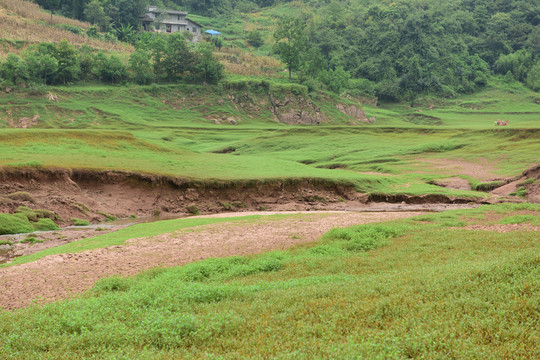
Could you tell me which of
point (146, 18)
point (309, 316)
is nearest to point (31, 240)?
point (309, 316)

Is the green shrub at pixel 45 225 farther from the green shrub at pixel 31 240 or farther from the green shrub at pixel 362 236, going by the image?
the green shrub at pixel 362 236

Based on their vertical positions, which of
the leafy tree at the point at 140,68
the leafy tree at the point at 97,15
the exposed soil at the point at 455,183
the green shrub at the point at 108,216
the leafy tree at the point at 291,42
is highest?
the leafy tree at the point at 97,15

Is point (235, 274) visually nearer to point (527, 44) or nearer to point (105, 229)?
point (105, 229)

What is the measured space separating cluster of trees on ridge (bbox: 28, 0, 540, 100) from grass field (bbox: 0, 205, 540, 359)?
87386 millimetres

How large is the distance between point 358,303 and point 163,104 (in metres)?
76.4

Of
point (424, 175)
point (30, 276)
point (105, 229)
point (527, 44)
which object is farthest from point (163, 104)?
point (527, 44)

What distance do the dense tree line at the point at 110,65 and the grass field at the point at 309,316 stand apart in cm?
6809

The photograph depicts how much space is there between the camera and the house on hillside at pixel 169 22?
130 metres

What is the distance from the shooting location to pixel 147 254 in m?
16.2

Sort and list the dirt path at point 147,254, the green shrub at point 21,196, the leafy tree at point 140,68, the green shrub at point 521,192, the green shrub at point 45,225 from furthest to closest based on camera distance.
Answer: the leafy tree at point 140,68
the green shrub at point 521,192
the green shrub at point 21,196
the green shrub at point 45,225
the dirt path at point 147,254

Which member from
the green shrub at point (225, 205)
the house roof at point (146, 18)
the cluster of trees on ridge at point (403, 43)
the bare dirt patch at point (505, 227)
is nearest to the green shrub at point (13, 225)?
the green shrub at point (225, 205)

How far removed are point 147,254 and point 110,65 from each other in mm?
71784

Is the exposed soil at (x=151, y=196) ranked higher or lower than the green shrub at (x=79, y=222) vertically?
higher

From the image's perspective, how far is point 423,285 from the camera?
375 inches
